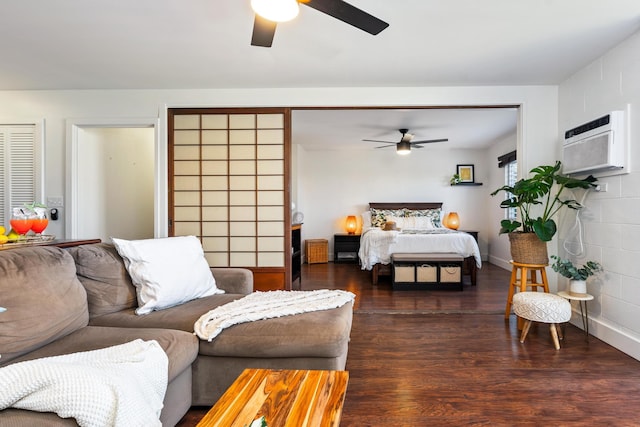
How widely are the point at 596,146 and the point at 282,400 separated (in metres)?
Answer: 3.01

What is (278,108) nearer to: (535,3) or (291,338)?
(535,3)

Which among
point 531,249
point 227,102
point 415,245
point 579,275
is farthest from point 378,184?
point 579,275

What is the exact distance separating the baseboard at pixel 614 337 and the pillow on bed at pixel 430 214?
3743 millimetres

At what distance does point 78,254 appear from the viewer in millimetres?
2025

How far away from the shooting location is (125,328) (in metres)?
1.79

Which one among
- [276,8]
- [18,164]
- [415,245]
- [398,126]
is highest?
[398,126]

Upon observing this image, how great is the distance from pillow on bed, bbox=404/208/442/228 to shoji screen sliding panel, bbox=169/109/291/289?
3834 millimetres

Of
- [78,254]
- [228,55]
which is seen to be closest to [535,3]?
[228,55]

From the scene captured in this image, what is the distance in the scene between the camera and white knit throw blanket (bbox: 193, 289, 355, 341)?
5.95ft

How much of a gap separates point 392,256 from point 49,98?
444 cm

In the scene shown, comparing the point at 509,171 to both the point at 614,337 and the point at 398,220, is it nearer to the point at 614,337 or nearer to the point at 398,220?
the point at 398,220

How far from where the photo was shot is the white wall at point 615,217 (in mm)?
2498

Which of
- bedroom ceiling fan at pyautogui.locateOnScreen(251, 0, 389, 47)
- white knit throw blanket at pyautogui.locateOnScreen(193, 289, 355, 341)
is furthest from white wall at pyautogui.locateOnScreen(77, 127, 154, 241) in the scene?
bedroom ceiling fan at pyautogui.locateOnScreen(251, 0, 389, 47)

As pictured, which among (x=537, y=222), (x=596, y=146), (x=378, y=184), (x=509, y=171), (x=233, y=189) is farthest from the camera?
(x=378, y=184)
